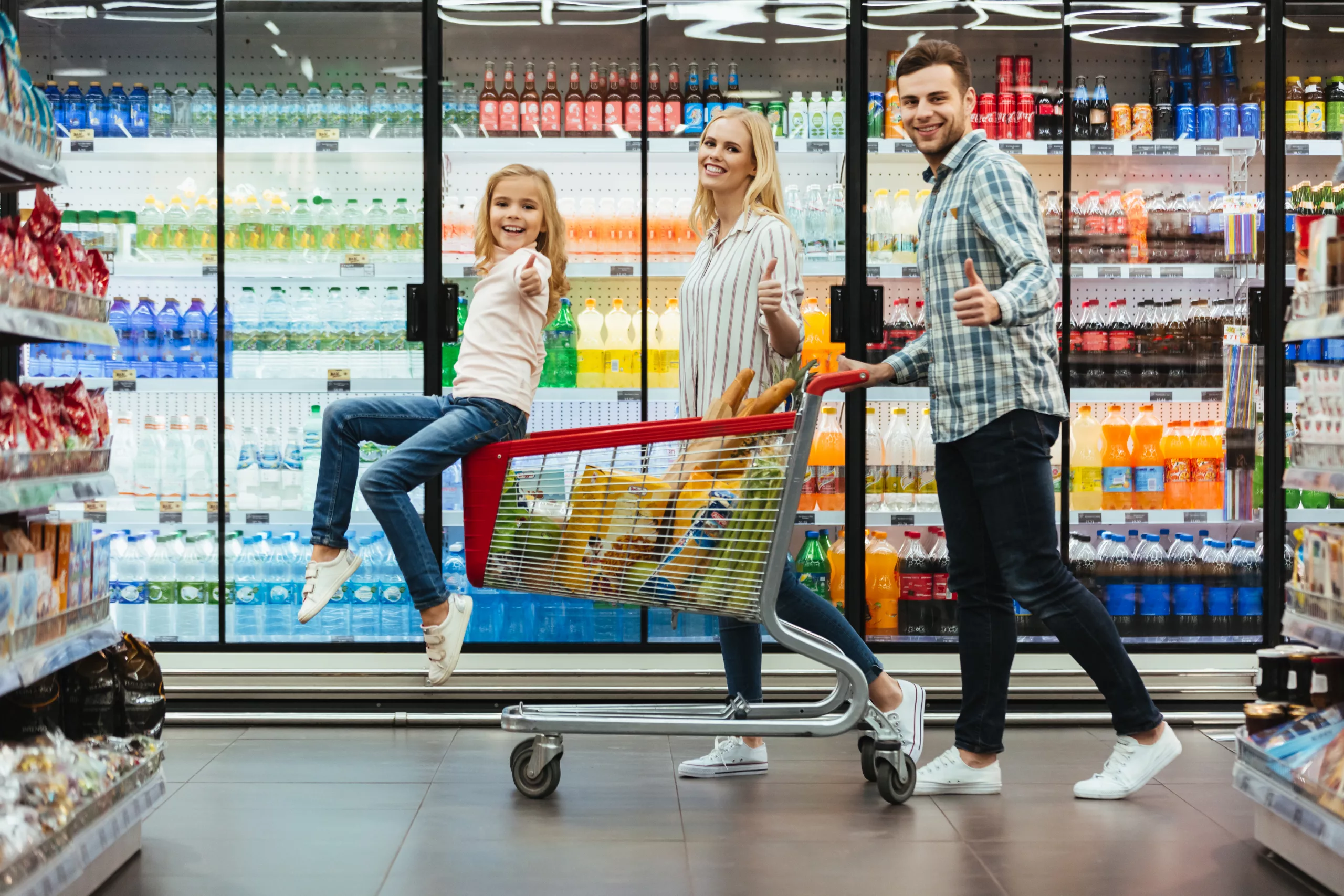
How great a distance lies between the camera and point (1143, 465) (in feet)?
14.2

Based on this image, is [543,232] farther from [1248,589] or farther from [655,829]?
[1248,589]

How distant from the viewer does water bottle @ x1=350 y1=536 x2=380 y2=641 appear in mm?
4266

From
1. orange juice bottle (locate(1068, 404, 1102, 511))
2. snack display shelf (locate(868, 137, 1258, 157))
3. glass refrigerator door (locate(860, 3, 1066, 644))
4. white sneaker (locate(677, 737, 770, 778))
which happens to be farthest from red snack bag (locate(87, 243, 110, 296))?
orange juice bottle (locate(1068, 404, 1102, 511))

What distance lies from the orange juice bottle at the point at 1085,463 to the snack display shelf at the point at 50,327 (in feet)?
10.0

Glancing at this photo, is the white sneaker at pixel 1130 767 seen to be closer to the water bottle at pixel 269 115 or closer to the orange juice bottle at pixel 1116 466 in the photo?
the orange juice bottle at pixel 1116 466

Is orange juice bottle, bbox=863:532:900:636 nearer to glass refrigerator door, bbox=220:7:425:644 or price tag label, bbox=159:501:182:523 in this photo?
glass refrigerator door, bbox=220:7:425:644

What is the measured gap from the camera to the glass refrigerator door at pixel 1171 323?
13.6 ft

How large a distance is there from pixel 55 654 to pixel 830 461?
276 centimetres

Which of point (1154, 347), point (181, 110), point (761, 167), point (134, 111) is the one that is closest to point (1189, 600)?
point (1154, 347)

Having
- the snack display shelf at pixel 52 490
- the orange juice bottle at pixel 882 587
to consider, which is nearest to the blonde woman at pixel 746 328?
the orange juice bottle at pixel 882 587

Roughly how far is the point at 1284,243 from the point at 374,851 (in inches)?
132

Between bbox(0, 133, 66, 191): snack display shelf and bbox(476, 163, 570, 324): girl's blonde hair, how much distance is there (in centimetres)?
112

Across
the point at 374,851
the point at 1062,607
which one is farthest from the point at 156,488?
the point at 1062,607

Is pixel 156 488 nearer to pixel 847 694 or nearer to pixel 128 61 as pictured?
pixel 128 61
